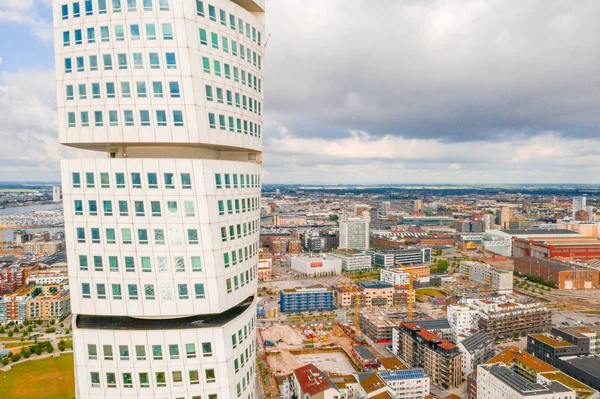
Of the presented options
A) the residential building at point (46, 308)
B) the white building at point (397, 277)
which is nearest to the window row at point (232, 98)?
the residential building at point (46, 308)

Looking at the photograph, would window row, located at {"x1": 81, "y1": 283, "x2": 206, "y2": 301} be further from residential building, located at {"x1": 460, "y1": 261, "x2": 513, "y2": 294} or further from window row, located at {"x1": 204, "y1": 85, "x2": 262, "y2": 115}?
residential building, located at {"x1": 460, "y1": 261, "x2": 513, "y2": 294}

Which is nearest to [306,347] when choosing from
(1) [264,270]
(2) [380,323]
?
(2) [380,323]

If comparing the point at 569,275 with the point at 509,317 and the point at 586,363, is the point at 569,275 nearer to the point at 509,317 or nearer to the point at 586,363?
the point at 509,317

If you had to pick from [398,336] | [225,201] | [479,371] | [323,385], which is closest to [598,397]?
[479,371]

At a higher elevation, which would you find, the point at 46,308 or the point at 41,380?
the point at 46,308

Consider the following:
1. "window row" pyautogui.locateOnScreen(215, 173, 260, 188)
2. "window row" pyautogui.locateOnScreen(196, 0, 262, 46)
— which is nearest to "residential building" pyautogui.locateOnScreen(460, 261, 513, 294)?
"window row" pyautogui.locateOnScreen(215, 173, 260, 188)
